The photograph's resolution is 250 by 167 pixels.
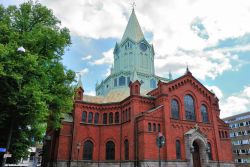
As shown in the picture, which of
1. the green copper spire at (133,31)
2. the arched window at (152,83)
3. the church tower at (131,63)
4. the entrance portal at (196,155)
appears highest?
the green copper spire at (133,31)

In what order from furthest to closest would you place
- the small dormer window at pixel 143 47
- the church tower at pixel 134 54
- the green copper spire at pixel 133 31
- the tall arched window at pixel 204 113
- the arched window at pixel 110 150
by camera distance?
the green copper spire at pixel 133 31 < the small dormer window at pixel 143 47 < the church tower at pixel 134 54 < the tall arched window at pixel 204 113 < the arched window at pixel 110 150

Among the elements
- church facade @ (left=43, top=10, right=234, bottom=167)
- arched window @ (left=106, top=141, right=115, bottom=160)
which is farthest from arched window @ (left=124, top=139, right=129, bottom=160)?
arched window @ (left=106, top=141, right=115, bottom=160)

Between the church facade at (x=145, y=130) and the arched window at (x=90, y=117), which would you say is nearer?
the church facade at (x=145, y=130)

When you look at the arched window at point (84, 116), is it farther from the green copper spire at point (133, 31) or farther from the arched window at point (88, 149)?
the green copper spire at point (133, 31)

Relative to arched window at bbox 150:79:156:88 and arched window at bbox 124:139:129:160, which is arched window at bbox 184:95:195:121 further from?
arched window at bbox 150:79:156:88

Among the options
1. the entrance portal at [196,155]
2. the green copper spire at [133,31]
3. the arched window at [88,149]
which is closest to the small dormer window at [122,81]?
the green copper spire at [133,31]

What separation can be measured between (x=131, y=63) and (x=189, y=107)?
16546 millimetres

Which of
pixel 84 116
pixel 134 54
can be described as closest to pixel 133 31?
pixel 134 54

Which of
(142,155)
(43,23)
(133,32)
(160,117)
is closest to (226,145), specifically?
(160,117)

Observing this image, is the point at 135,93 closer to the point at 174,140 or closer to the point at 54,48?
the point at 174,140

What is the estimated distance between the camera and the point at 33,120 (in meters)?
17.4

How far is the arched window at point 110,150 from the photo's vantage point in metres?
32.6

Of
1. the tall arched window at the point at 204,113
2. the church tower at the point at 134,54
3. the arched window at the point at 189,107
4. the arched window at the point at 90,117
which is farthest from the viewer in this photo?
the church tower at the point at 134,54

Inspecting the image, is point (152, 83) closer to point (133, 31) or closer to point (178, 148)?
point (133, 31)
